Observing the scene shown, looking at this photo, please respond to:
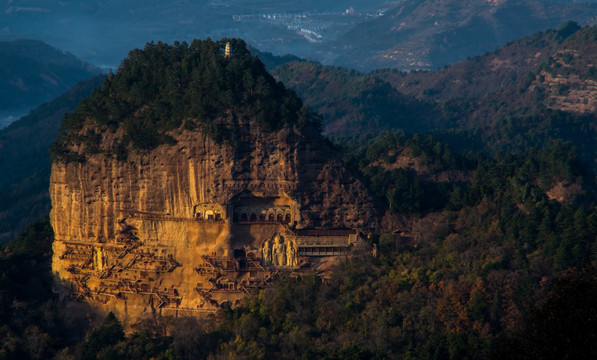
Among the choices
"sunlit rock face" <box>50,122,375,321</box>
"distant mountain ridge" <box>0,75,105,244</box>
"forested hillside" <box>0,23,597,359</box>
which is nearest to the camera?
"forested hillside" <box>0,23,597,359</box>

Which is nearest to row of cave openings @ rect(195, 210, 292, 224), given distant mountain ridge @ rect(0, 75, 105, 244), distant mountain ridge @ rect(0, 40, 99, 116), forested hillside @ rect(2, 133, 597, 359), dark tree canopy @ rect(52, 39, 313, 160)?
forested hillside @ rect(2, 133, 597, 359)

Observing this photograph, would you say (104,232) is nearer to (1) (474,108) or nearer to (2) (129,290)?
(2) (129,290)

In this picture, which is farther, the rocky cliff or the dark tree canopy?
the dark tree canopy

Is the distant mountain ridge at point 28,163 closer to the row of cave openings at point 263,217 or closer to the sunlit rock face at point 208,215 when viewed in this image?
the sunlit rock face at point 208,215

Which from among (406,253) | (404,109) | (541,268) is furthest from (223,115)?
(404,109)

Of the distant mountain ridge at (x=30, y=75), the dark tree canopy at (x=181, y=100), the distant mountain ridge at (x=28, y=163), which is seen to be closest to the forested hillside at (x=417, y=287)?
the dark tree canopy at (x=181, y=100)

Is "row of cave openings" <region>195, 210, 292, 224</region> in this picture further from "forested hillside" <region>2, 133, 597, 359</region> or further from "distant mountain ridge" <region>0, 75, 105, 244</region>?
"distant mountain ridge" <region>0, 75, 105, 244</region>

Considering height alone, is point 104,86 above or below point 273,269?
above
